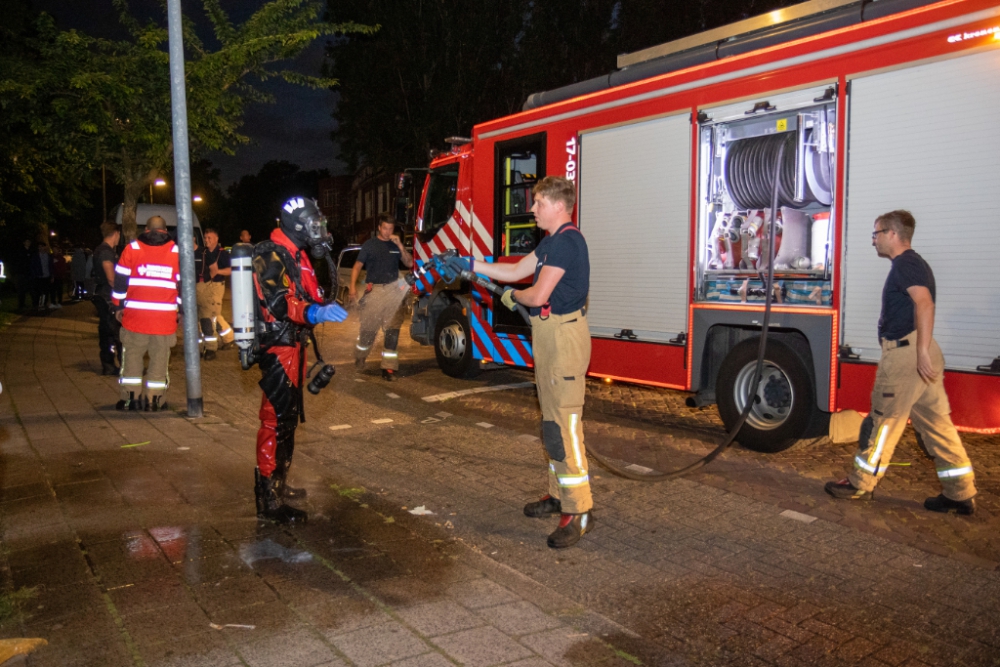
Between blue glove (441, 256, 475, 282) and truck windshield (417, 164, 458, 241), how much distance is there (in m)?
5.63

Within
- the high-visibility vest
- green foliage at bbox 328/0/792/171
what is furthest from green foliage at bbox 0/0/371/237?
green foliage at bbox 328/0/792/171

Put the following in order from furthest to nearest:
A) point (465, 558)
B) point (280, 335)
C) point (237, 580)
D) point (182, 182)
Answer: point (182, 182)
point (280, 335)
point (465, 558)
point (237, 580)

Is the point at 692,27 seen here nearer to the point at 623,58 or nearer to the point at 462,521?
the point at 623,58

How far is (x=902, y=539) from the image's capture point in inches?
181

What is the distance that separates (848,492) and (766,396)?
1511 millimetres

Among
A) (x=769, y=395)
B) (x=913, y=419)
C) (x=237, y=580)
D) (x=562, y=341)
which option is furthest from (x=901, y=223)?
(x=237, y=580)

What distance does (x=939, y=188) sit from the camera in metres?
5.41

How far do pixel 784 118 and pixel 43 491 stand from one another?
6031 mm

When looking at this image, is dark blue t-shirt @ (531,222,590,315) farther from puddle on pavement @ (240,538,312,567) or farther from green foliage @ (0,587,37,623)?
green foliage @ (0,587,37,623)

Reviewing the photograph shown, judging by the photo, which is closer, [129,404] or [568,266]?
[568,266]

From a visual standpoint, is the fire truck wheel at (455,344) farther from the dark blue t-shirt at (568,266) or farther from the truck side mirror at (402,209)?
the dark blue t-shirt at (568,266)

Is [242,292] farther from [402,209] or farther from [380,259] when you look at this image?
[402,209]

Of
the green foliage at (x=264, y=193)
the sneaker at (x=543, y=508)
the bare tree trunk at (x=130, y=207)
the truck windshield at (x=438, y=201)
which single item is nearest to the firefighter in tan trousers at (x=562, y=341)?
the sneaker at (x=543, y=508)

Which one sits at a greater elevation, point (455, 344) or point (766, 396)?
point (455, 344)
